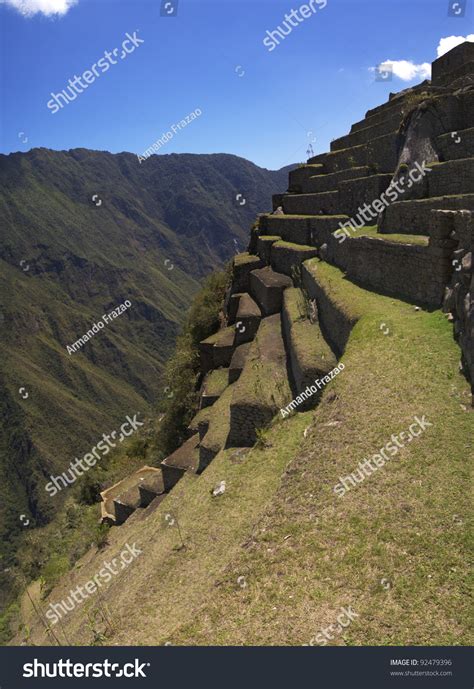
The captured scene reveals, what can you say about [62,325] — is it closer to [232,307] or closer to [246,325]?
[232,307]

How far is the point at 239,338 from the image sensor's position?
1888 cm

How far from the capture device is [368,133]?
22.8m

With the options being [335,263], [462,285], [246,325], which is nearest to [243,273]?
[246,325]

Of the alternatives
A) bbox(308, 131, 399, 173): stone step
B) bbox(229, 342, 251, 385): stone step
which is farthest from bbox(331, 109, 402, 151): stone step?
bbox(229, 342, 251, 385): stone step

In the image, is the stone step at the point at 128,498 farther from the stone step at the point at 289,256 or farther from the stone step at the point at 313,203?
the stone step at the point at 313,203

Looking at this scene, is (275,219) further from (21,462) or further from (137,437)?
(21,462)

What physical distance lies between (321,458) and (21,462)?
86148 millimetres

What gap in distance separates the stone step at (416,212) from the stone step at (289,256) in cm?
535

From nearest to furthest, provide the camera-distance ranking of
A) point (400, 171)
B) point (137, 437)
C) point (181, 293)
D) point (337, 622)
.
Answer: point (337, 622) < point (400, 171) < point (137, 437) < point (181, 293)

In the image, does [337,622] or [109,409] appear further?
[109,409]

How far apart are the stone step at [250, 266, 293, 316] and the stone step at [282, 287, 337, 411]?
2.75 metres

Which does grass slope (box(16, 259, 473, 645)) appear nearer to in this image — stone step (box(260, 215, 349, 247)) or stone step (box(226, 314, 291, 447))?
stone step (box(226, 314, 291, 447))

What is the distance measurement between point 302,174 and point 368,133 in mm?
4502

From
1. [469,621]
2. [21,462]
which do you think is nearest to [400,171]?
[469,621]
